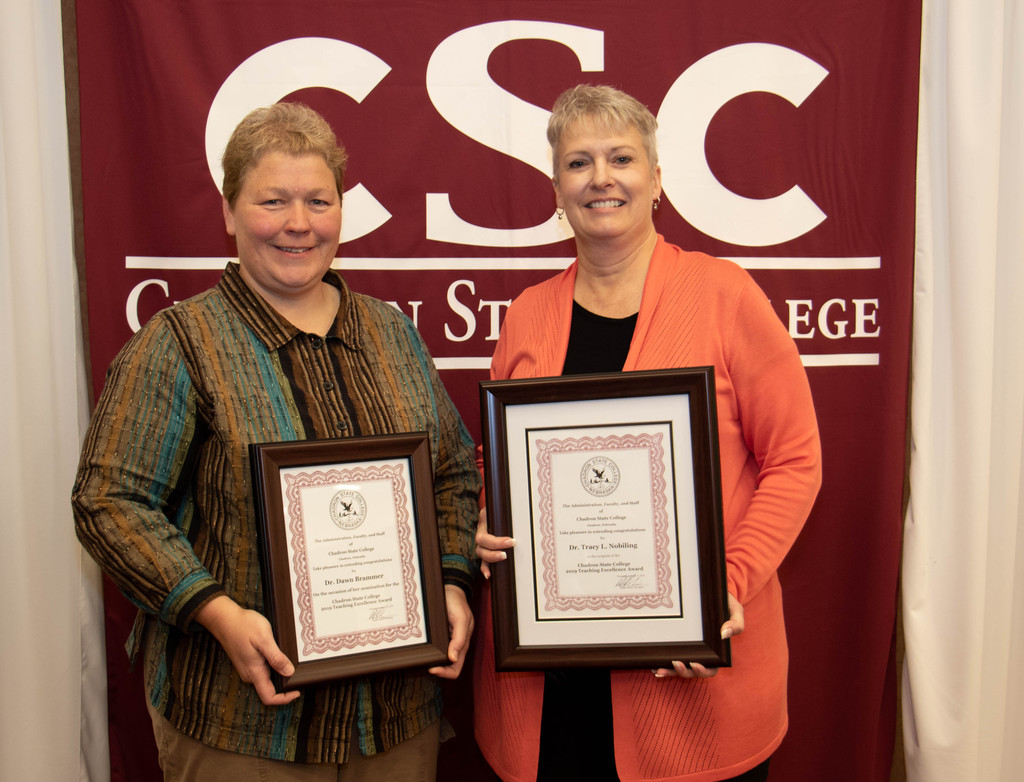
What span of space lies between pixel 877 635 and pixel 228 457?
1.87 metres

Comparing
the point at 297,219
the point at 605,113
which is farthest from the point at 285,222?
the point at 605,113

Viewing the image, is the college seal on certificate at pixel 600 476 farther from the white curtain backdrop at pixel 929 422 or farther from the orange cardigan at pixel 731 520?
the white curtain backdrop at pixel 929 422

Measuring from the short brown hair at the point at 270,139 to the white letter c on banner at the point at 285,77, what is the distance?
0.66 m

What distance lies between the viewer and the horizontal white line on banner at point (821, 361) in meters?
2.29

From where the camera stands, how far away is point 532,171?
225cm

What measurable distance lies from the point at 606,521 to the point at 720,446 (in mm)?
287

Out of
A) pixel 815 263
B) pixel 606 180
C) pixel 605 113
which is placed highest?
pixel 605 113

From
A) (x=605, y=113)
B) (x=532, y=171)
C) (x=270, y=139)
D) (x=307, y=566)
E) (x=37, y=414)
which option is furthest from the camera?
(x=532, y=171)

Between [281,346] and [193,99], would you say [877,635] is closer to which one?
[281,346]

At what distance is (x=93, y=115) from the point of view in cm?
215

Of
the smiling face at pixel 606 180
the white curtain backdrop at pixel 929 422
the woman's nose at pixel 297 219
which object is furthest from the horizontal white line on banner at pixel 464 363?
the white curtain backdrop at pixel 929 422

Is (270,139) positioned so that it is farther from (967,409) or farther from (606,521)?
(967,409)

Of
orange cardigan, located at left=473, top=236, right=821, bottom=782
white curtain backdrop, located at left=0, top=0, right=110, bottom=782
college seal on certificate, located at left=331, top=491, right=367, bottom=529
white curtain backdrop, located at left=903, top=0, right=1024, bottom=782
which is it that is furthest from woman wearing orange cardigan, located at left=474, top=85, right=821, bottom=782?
white curtain backdrop, located at left=0, top=0, right=110, bottom=782

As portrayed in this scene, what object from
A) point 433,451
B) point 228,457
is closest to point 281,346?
point 228,457
